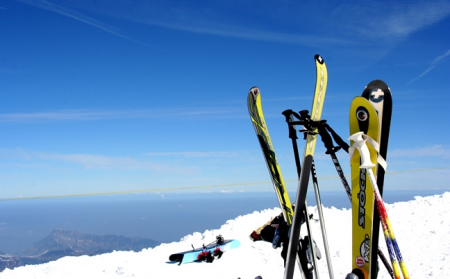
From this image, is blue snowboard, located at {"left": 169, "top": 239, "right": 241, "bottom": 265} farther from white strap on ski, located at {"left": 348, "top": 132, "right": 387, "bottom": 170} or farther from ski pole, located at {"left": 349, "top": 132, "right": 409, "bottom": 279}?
white strap on ski, located at {"left": 348, "top": 132, "right": 387, "bottom": 170}

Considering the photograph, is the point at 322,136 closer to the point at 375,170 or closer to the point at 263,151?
the point at 375,170

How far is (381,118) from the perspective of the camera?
13.4 feet

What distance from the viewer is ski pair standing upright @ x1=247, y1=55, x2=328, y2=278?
4.61m

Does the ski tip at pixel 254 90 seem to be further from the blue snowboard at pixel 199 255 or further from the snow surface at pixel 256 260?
the blue snowboard at pixel 199 255

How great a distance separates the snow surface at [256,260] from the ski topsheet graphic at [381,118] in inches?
167

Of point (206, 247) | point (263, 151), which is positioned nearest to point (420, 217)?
point (206, 247)

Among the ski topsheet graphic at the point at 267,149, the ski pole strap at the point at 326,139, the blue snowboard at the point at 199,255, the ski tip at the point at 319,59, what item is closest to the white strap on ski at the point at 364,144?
the ski pole strap at the point at 326,139

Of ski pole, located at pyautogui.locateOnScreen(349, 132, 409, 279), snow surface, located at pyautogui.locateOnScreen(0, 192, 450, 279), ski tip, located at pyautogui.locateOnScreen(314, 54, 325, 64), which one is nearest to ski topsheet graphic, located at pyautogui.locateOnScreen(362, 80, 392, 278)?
ski pole, located at pyautogui.locateOnScreen(349, 132, 409, 279)

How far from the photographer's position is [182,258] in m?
10.9

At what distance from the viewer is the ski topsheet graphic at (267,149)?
A: 230 inches

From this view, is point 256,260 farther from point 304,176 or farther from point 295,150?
point 304,176

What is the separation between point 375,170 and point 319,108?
145cm

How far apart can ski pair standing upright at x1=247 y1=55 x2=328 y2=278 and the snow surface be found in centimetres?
358

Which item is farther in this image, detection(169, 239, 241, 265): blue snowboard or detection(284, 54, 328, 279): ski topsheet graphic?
detection(169, 239, 241, 265): blue snowboard
